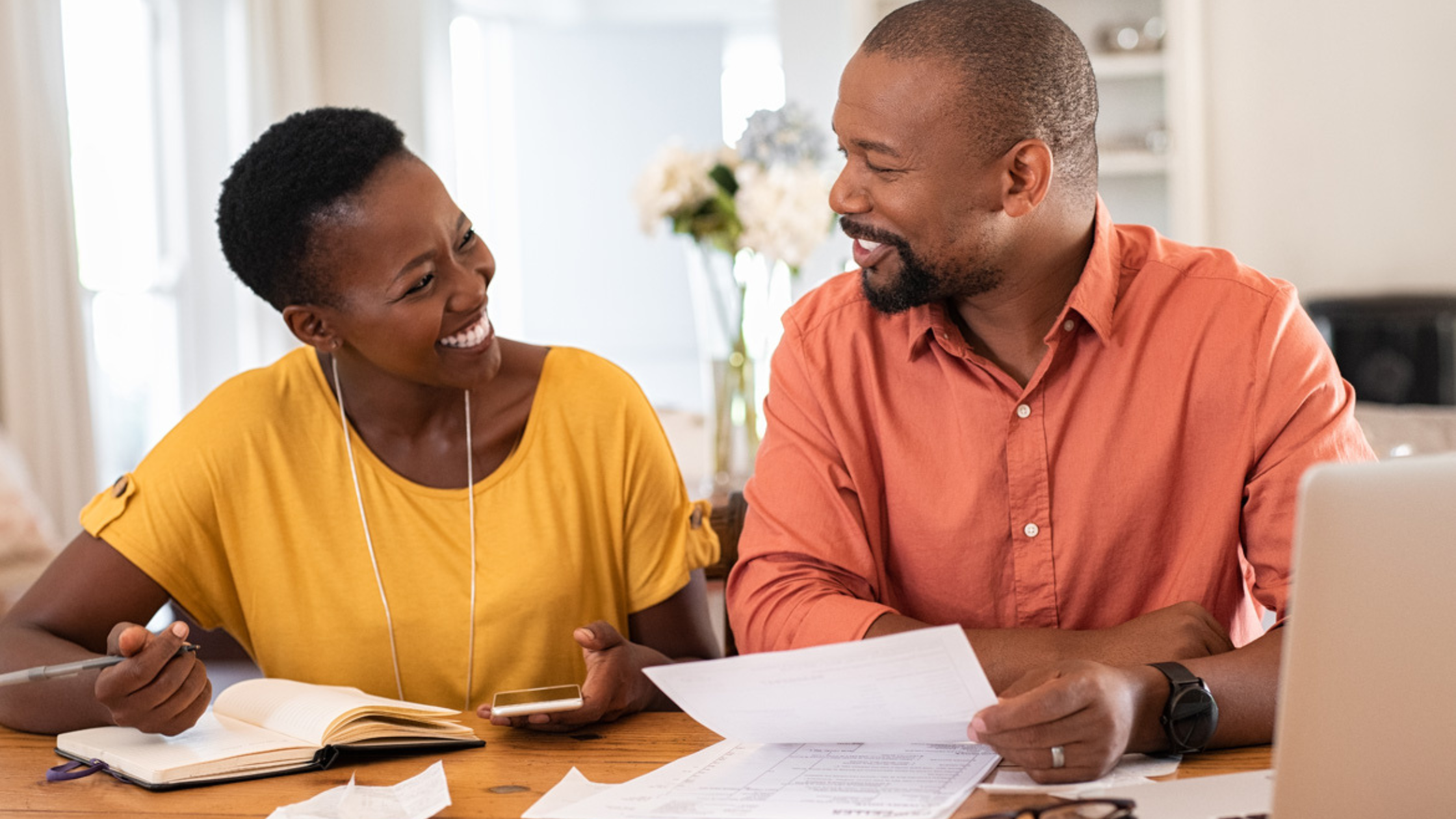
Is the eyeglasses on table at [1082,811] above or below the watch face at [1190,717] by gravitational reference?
above

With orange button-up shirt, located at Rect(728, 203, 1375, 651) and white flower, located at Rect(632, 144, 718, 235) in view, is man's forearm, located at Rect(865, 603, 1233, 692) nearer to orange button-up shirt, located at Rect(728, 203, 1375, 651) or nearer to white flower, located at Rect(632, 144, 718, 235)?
orange button-up shirt, located at Rect(728, 203, 1375, 651)

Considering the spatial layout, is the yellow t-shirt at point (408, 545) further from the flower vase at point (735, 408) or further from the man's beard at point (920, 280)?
the flower vase at point (735, 408)

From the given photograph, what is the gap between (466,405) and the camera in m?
1.60

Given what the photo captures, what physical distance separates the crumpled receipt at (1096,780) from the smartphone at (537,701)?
1.28 ft

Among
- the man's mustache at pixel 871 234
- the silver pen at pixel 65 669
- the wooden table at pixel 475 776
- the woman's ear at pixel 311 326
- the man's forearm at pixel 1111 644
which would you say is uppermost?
the man's mustache at pixel 871 234

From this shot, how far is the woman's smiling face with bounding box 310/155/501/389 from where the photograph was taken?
57.6 inches

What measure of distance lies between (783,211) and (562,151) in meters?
3.71

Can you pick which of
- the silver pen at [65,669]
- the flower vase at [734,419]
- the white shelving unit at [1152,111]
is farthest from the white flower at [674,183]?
the white shelving unit at [1152,111]

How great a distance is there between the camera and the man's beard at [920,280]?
54.8 inches

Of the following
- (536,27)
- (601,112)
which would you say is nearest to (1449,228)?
(601,112)

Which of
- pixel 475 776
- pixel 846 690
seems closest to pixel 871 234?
pixel 846 690

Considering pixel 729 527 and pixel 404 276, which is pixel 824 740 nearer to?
pixel 729 527

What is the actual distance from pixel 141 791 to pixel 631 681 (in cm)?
43

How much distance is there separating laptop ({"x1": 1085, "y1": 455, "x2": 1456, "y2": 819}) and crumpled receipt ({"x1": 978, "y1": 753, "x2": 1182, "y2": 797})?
236mm
